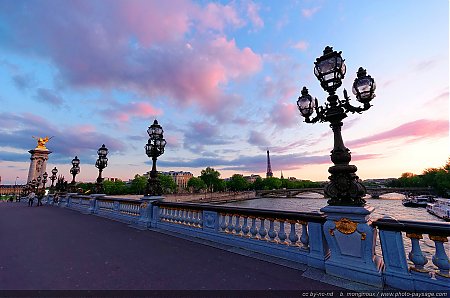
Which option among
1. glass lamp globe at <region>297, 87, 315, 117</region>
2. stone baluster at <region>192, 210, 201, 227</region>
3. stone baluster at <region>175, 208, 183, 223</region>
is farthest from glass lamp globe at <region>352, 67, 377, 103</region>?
stone baluster at <region>175, 208, 183, 223</region>

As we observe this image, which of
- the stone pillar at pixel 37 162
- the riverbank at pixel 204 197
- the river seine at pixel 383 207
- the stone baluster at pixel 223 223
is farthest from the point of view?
the riverbank at pixel 204 197

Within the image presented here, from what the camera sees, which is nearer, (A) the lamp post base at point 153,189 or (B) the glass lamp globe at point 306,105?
(B) the glass lamp globe at point 306,105

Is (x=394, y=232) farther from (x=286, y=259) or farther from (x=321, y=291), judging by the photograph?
(x=286, y=259)

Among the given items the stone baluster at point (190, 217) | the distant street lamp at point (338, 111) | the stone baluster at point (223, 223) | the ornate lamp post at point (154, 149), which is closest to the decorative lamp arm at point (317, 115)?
the distant street lamp at point (338, 111)

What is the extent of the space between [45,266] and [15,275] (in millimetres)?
533

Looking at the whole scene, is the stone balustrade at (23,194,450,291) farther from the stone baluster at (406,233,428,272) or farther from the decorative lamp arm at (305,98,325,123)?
the decorative lamp arm at (305,98,325,123)

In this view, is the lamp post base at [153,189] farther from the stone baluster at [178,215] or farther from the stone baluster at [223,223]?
the stone baluster at [223,223]

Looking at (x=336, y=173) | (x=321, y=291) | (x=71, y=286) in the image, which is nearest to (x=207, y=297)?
(x=321, y=291)

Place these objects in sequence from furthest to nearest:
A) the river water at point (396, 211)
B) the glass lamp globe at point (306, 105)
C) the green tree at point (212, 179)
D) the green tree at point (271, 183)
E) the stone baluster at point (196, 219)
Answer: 1. the green tree at point (271, 183)
2. the green tree at point (212, 179)
3. the river water at point (396, 211)
4. the stone baluster at point (196, 219)
5. the glass lamp globe at point (306, 105)

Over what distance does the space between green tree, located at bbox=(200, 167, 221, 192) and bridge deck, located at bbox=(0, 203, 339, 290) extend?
121 metres

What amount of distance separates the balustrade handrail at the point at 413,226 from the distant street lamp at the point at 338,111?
0.46 metres

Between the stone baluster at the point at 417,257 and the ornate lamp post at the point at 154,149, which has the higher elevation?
the ornate lamp post at the point at 154,149

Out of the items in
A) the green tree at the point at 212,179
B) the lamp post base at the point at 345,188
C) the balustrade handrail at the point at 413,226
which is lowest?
the balustrade handrail at the point at 413,226

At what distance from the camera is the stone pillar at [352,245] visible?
4.14m
